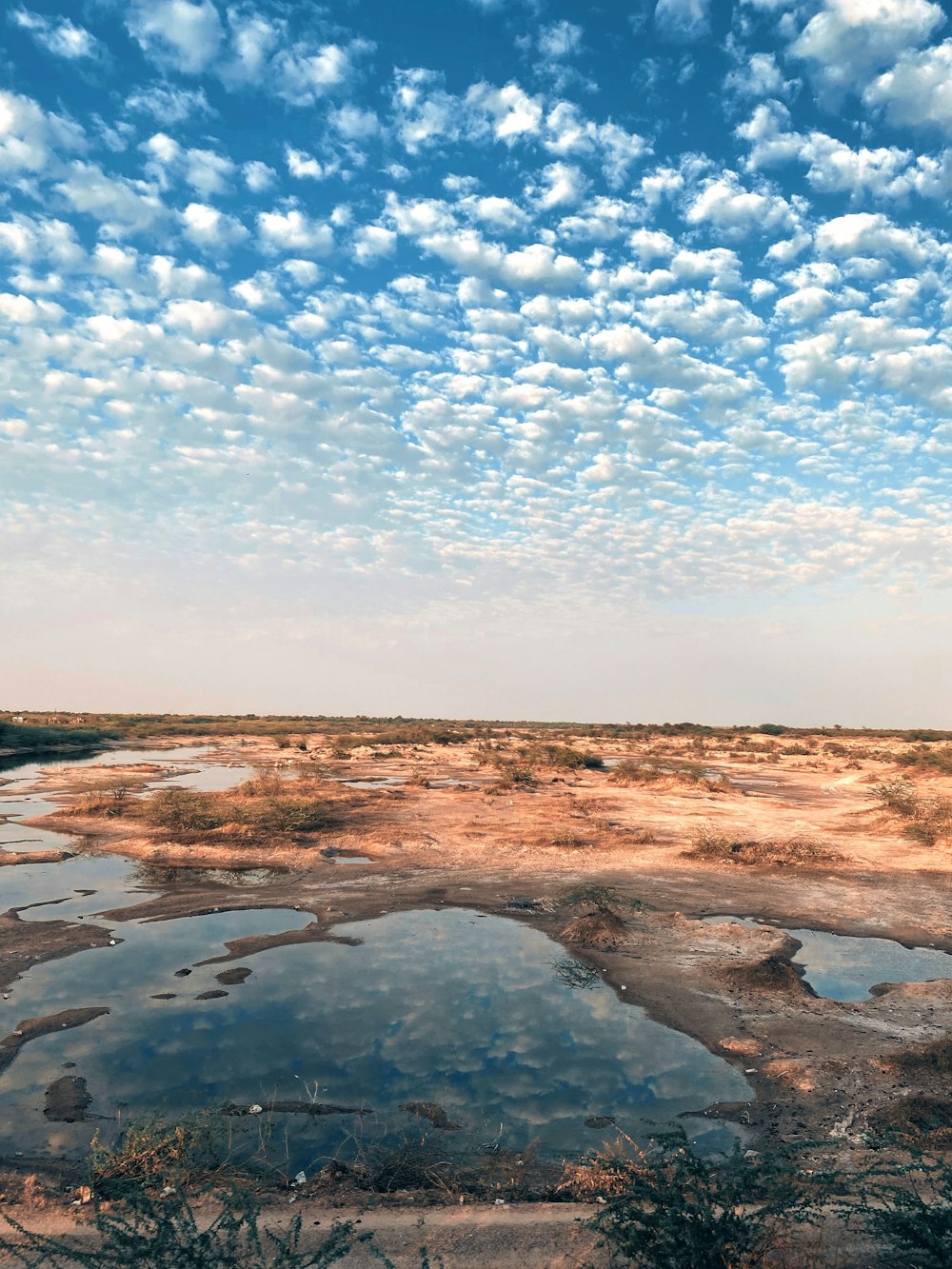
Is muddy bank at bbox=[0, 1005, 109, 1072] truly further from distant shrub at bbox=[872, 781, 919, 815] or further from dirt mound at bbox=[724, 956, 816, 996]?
distant shrub at bbox=[872, 781, 919, 815]

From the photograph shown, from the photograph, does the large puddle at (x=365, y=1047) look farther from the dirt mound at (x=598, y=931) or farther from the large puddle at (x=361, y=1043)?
the dirt mound at (x=598, y=931)

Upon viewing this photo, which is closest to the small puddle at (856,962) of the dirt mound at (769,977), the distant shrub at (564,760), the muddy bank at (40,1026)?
the dirt mound at (769,977)

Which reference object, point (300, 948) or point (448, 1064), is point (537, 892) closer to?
point (300, 948)

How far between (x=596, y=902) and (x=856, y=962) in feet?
15.4

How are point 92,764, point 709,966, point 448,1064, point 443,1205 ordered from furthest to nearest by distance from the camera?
point 92,764 < point 709,966 < point 448,1064 < point 443,1205

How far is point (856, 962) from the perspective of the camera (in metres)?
12.4

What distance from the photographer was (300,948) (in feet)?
Answer: 41.0

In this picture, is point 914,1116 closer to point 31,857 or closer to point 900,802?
point 31,857

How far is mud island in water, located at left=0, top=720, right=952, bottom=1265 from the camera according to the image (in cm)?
791

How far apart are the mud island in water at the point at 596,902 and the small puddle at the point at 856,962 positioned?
0.19ft

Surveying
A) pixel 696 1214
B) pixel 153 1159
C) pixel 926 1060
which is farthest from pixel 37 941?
pixel 926 1060

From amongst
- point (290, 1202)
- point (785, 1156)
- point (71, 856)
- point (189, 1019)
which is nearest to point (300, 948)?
point (189, 1019)

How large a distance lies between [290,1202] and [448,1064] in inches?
114

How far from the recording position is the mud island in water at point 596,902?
791 cm
